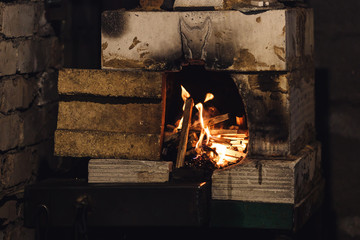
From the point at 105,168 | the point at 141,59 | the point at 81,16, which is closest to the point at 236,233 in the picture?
the point at 105,168

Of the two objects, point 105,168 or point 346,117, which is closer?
point 105,168

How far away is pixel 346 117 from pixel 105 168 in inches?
79.4

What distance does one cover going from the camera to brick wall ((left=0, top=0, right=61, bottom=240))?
4.57 meters

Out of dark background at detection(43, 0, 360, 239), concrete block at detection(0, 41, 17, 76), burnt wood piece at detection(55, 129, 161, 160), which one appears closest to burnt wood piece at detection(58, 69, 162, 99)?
burnt wood piece at detection(55, 129, 161, 160)

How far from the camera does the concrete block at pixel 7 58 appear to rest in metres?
4.49

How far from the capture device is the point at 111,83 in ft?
14.3

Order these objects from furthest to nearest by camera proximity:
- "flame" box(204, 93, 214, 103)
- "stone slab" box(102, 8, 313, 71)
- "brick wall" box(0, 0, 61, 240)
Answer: "flame" box(204, 93, 214, 103), "brick wall" box(0, 0, 61, 240), "stone slab" box(102, 8, 313, 71)

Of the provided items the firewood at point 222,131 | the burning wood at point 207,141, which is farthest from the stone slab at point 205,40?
the firewood at point 222,131

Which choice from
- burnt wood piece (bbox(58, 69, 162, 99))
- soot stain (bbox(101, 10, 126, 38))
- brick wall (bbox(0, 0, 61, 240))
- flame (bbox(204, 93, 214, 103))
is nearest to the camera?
burnt wood piece (bbox(58, 69, 162, 99))

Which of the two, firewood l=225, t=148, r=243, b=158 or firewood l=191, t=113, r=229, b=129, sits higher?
firewood l=191, t=113, r=229, b=129

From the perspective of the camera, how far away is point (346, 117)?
542 centimetres

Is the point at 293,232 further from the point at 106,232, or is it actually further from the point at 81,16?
the point at 81,16

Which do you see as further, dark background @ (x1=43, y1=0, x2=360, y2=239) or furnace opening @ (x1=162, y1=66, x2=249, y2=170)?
dark background @ (x1=43, y1=0, x2=360, y2=239)

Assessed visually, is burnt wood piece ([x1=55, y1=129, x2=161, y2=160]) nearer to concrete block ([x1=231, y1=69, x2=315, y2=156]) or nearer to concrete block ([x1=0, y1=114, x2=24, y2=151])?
concrete block ([x1=0, y1=114, x2=24, y2=151])
